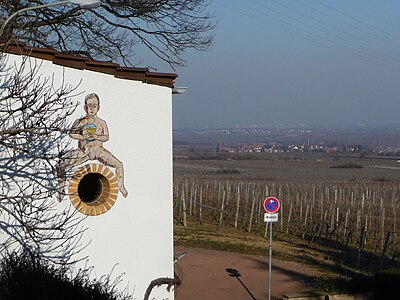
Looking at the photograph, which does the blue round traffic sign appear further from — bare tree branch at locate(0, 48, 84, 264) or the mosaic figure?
bare tree branch at locate(0, 48, 84, 264)

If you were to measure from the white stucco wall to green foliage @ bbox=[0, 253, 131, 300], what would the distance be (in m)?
2.45

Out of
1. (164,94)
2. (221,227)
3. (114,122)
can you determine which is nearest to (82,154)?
(114,122)

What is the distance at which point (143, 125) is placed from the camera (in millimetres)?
12578

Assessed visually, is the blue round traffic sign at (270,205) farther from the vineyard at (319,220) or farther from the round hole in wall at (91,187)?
the vineyard at (319,220)

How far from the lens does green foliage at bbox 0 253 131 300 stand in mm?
8180

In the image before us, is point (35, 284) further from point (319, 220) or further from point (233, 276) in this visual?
point (319, 220)

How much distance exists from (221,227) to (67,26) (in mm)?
15768

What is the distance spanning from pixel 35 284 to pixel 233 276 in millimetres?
12857

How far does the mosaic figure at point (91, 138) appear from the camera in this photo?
1157 centimetres

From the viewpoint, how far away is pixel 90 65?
11.8m

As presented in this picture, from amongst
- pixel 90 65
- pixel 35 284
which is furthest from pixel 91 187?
pixel 35 284

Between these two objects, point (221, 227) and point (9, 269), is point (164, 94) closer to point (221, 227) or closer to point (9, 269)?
point (9, 269)

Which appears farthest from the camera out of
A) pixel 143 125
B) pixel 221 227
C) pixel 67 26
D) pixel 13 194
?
pixel 221 227

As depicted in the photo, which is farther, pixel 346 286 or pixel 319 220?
pixel 319 220
